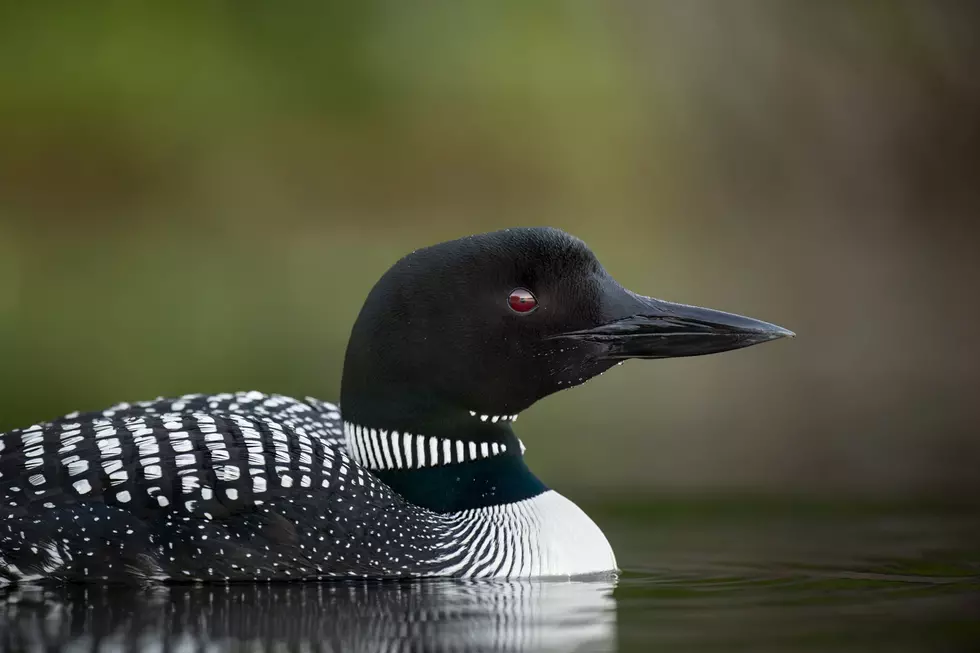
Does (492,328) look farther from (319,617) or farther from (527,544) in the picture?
(319,617)

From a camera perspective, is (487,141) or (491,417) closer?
(491,417)

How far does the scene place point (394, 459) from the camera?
4023 mm

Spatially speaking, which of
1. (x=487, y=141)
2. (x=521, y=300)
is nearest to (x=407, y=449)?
(x=521, y=300)

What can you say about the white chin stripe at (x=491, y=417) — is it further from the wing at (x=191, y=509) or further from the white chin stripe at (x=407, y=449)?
the wing at (x=191, y=509)

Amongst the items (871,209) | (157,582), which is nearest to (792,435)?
(157,582)

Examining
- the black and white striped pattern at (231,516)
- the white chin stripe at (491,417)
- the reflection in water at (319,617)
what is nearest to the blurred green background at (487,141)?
the white chin stripe at (491,417)

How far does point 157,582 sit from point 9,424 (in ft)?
9.35

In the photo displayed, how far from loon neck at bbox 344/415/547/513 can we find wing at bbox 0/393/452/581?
121 millimetres

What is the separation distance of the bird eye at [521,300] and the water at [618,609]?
2.38ft

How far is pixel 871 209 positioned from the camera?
1502cm

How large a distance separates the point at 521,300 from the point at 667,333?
1.30ft

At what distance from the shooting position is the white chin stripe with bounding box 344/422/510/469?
4004 mm

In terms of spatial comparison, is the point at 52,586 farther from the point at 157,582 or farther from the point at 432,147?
the point at 432,147

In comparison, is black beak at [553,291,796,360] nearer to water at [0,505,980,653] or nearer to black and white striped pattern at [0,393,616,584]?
black and white striped pattern at [0,393,616,584]
